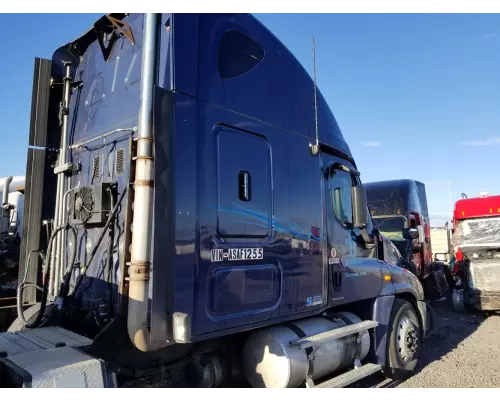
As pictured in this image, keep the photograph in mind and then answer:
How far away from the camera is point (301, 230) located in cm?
385

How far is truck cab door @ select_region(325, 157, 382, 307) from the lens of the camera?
4.27 meters

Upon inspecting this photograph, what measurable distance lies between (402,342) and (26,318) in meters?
4.15

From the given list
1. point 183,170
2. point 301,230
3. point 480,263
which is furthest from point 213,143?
point 480,263

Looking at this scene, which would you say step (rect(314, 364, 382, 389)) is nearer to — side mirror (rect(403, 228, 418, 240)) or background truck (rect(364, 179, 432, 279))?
side mirror (rect(403, 228, 418, 240))

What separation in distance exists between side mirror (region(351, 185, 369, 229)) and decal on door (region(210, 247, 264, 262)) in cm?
168

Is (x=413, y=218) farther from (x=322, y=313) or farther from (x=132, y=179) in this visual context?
(x=132, y=179)

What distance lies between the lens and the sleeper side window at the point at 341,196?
177 inches

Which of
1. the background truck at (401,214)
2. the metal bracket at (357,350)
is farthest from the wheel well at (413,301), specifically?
the background truck at (401,214)

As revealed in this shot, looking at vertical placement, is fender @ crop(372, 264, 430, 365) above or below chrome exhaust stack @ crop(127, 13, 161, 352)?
below

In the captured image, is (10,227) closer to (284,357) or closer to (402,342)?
(284,357)

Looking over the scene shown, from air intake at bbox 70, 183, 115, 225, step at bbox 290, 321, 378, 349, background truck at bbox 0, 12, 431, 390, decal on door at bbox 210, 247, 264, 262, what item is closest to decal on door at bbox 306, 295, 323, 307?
background truck at bbox 0, 12, 431, 390

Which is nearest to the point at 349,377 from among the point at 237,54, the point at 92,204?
the point at 92,204

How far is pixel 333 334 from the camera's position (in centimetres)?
390

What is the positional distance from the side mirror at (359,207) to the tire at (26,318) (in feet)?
10.8
